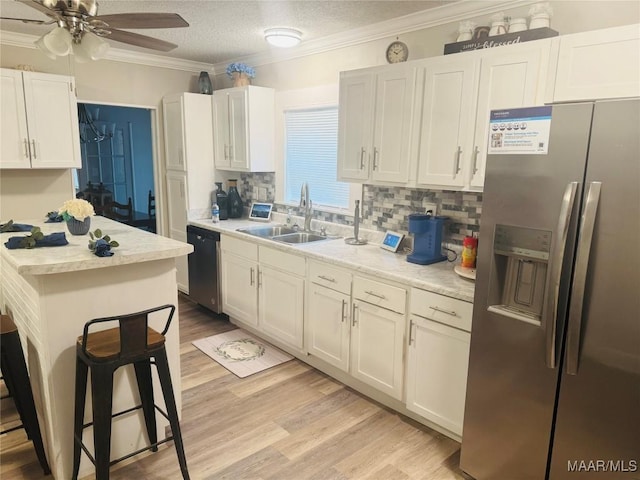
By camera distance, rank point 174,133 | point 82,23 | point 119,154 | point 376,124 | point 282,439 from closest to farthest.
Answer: point 82,23, point 282,439, point 376,124, point 174,133, point 119,154

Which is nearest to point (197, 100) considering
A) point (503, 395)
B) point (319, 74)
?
point (319, 74)

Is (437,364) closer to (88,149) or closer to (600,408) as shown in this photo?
(600,408)

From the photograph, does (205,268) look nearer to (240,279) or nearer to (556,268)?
(240,279)

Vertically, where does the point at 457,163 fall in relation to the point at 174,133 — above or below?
below

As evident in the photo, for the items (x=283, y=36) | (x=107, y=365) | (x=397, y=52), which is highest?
(x=283, y=36)

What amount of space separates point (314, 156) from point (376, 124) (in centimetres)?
113

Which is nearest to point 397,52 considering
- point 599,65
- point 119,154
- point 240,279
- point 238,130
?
point 599,65

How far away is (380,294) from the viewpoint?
2.66 m

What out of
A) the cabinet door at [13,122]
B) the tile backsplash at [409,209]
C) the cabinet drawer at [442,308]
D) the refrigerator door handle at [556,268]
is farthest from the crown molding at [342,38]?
the cabinet drawer at [442,308]

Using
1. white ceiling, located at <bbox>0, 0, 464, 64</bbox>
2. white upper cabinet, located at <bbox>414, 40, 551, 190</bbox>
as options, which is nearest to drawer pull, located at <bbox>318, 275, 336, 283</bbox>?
white upper cabinet, located at <bbox>414, 40, 551, 190</bbox>

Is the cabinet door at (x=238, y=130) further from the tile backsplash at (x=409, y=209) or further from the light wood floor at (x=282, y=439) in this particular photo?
the light wood floor at (x=282, y=439)

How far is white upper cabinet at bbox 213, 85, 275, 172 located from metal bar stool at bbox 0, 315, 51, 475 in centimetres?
253

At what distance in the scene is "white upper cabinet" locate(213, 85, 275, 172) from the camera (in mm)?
4113

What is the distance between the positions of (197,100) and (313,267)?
7.91 feet
